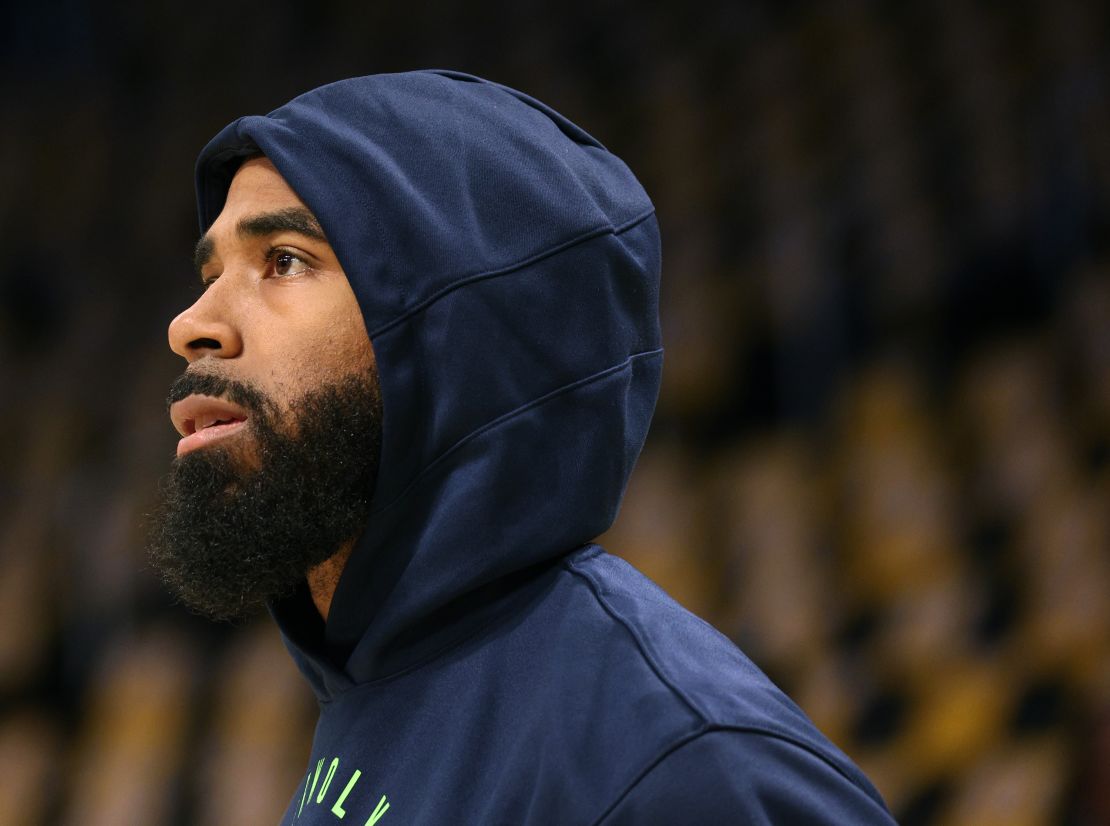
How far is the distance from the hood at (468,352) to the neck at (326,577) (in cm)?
3

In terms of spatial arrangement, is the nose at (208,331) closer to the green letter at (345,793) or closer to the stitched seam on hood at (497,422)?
the stitched seam on hood at (497,422)

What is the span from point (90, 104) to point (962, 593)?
→ 2561mm

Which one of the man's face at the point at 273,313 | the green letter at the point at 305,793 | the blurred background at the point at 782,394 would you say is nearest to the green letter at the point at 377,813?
the green letter at the point at 305,793

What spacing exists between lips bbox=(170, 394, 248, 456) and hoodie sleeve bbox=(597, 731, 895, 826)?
1.20ft

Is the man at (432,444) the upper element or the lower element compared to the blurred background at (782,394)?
upper

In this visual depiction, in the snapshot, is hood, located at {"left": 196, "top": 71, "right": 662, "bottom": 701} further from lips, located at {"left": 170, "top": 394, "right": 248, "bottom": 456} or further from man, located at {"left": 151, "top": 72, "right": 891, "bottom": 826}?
lips, located at {"left": 170, "top": 394, "right": 248, "bottom": 456}

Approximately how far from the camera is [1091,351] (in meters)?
2.41

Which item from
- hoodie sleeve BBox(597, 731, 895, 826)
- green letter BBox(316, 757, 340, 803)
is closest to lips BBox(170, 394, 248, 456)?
green letter BBox(316, 757, 340, 803)

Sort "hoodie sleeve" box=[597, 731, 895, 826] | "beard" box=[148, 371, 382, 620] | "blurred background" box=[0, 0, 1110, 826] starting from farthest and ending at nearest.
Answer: "blurred background" box=[0, 0, 1110, 826]
"beard" box=[148, 371, 382, 620]
"hoodie sleeve" box=[597, 731, 895, 826]

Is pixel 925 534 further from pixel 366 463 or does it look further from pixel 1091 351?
pixel 366 463

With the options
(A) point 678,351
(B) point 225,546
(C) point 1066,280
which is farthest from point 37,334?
(B) point 225,546

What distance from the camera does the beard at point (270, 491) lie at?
824mm

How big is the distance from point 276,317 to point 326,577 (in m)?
0.17

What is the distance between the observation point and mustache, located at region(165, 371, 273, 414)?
839mm
